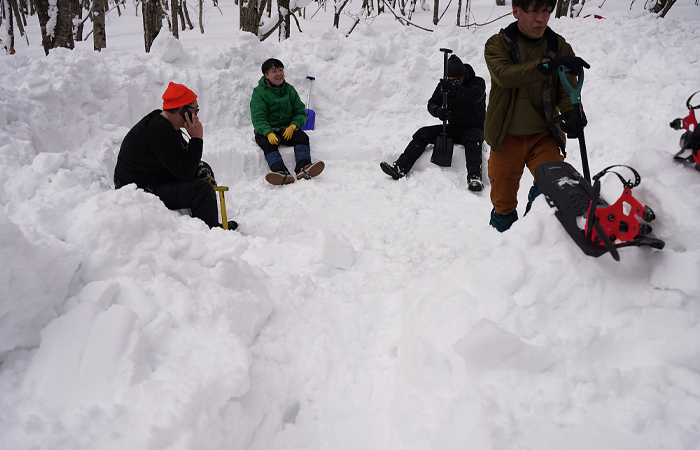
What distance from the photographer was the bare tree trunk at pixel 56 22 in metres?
6.26

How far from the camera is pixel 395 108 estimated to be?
5957 millimetres

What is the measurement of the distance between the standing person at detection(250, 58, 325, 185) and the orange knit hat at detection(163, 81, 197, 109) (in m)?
1.56

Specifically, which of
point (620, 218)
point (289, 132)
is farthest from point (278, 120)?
point (620, 218)

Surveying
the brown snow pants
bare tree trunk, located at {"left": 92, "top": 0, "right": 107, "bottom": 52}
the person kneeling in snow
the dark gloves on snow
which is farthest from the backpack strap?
bare tree trunk, located at {"left": 92, "top": 0, "right": 107, "bottom": 52}

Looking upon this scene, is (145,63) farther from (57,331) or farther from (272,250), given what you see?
(57,331)

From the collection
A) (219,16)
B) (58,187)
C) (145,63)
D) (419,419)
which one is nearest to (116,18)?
(219,16)

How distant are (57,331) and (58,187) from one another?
3.35 ft

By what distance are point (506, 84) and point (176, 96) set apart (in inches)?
99.9

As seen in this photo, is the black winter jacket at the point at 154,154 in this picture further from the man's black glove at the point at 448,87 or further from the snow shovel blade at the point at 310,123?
the man's black glove at the point at 448,87

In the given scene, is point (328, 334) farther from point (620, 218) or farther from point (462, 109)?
point (462, 109)

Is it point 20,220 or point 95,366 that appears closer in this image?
point 95,366

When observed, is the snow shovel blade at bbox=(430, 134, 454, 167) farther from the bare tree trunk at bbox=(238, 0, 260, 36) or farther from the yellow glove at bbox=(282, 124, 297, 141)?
the bare tree trunk at bbox=(238, 0, 260, 36)

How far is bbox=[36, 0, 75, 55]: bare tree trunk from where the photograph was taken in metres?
6.26

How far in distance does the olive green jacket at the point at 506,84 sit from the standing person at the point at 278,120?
2.52m
